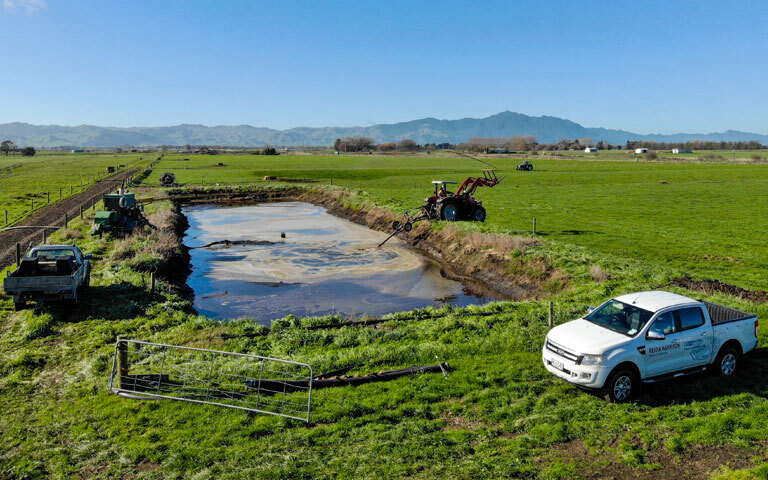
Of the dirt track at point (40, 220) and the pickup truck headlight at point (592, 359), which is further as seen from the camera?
the dirt track at point (40, 220)

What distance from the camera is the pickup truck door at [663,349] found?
1232cm

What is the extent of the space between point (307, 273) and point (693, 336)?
22.3m

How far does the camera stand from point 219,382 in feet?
44.4

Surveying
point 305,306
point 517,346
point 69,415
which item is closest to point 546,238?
point 305,306

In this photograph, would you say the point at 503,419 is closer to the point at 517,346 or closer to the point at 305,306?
the point at 517,346

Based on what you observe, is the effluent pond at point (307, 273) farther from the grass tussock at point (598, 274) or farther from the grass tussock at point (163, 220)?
the grass tussock at point (598, 274)

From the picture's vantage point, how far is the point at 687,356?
12789mm

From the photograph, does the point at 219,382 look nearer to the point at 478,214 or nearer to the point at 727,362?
the point at 727,362

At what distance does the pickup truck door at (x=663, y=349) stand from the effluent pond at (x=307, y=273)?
12201 mm

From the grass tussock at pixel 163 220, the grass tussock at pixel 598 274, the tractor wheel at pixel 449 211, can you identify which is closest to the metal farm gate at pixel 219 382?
the grass tussock at pixel 598 274

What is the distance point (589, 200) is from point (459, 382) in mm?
49237

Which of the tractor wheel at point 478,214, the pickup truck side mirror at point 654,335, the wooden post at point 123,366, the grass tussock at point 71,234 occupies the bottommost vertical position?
the wooden post at point 123,366

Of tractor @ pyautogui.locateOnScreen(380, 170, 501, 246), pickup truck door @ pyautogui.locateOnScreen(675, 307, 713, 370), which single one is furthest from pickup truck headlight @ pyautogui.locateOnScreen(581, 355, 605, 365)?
tractor @ pyautogui.locateOnScreen(380, 170, 501, 246)

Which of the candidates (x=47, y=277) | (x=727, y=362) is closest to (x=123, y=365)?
(x=47, y=277)
